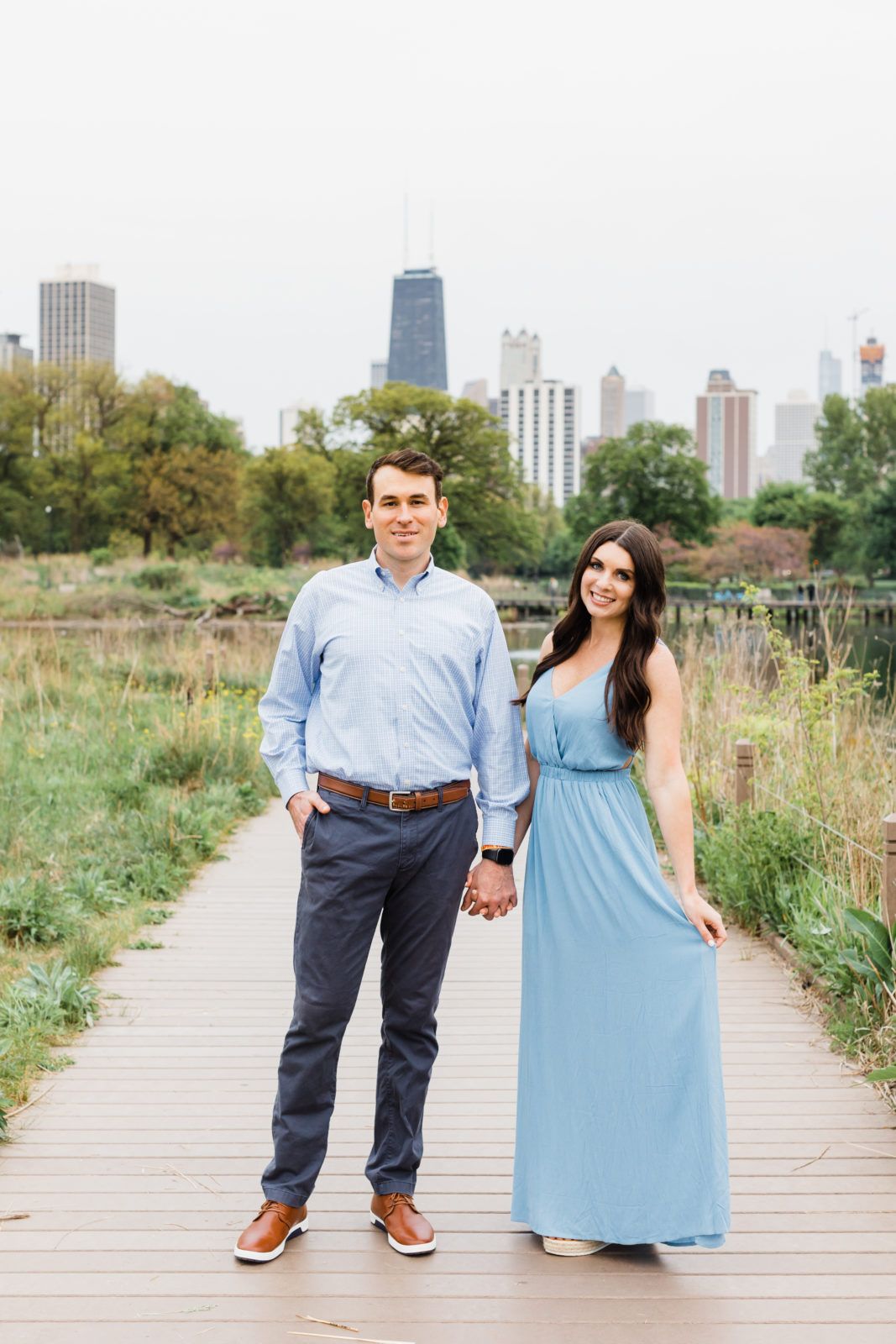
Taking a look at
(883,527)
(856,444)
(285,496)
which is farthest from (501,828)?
(856,444)

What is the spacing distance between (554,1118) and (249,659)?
44.1 feet

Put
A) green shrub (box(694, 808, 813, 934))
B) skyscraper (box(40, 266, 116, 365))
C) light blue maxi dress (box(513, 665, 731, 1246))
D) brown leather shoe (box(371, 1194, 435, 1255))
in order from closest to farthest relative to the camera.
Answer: light blue maxi dress (box(513, 665, 731, 1246))
brown leather shoe (box(371, 1194, 435, 1255))
green shrub (box(694, 808, 813, 934))
skyscraper (box(40, 266, 116, 365))

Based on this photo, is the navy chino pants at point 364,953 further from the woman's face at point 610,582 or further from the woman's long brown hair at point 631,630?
the woman's face at point 610,582

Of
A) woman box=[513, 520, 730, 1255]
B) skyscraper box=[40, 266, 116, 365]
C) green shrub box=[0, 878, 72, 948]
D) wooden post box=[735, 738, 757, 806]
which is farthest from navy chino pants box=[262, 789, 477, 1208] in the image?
skyscraper box=[40, 266, 116, 365]

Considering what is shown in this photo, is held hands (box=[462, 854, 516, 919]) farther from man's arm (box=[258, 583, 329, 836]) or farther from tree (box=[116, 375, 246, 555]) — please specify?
tree (box=[116, 375, 246, 555])

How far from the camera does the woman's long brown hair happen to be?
2.50 m

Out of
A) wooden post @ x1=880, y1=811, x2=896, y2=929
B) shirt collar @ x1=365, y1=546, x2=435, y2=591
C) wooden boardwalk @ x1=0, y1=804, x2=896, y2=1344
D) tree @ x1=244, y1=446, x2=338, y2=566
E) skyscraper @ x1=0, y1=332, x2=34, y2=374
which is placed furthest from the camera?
Answer: skyscraper @ x1=0, y1=332, x2=34, y2=374

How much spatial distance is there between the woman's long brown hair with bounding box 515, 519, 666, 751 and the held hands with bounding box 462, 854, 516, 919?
1.20ft

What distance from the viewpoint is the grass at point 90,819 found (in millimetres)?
4168

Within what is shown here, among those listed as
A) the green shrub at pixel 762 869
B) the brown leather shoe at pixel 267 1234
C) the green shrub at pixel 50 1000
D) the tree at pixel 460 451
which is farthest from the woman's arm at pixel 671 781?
the tree at pixel 460 451

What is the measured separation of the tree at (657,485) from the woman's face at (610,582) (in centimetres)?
→ 5689

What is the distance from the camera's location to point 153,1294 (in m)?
2.38

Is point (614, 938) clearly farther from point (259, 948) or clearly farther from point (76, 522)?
point (76, 522)

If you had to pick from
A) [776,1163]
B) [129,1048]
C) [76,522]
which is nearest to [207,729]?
[129,1048]
